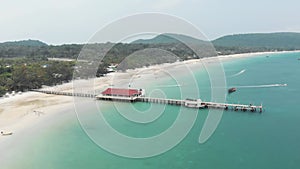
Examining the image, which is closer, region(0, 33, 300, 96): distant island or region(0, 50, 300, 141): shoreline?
region(0, 50, 300, 141): shoreline

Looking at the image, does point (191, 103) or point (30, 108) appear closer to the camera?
point (191, 103)

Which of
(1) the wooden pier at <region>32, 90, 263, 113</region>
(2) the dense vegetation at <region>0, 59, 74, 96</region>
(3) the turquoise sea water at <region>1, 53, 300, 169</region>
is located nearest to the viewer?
(3) the turquoise sea water at <region>1, 53, 300, 169</region>

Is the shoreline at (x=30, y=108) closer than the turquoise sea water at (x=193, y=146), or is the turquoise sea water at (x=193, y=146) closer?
the turquoise sea water at (x=193, y=146)

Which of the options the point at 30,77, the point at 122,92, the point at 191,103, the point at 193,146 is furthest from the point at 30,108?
the point at 193,146

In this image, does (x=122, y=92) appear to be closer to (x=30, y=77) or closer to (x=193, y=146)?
(x=30, y=77)

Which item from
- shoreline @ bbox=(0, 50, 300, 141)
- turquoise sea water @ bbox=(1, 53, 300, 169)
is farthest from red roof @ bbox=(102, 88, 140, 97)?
turquoise sea water @ bbox=(1, 53, 300, 169)

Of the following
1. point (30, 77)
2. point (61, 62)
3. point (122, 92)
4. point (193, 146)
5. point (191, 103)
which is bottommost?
point (193, 146)

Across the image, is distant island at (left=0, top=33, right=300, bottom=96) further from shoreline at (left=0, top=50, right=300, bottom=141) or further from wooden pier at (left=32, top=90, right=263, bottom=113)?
wooden pier at (left=32, top=90, right=263, bottom=113)

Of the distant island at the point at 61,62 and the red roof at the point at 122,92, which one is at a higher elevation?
the distant island at the point at 61,62

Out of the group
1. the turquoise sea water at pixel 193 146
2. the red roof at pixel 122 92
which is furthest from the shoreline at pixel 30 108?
the red roof at pixel 122 92

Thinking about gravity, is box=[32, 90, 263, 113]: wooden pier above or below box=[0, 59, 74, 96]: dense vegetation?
below

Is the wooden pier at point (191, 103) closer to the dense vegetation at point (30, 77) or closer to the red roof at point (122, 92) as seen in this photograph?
the red roof at point (122, 92)
